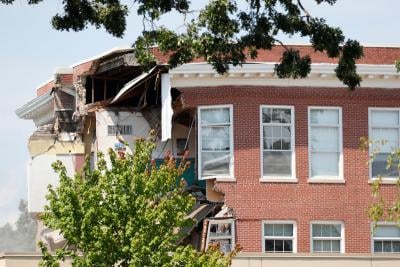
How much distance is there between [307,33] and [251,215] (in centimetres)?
2205

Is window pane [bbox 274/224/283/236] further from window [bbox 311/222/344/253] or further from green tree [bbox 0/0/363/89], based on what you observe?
green tree [bbox 0/0/363/89]

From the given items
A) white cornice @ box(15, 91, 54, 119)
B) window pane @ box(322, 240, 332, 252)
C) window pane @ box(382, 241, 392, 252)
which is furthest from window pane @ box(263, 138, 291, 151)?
white cornice @ box(15, 91, 54, 119)

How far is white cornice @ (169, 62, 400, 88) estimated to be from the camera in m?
52.7

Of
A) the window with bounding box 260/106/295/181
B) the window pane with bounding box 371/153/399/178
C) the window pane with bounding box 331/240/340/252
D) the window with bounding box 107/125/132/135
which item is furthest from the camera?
the window with bounding box 107/125/132/135

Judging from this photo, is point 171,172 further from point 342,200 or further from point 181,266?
point 342,200

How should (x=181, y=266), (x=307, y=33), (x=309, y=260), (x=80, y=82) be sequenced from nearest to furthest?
1. (x=307, y=33)
2. (x=181, y=266)
3. (x=309, y=260)
4. (x=80, y=82)

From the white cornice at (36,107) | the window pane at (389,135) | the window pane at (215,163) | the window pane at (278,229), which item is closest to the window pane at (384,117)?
the window pane at (389,135)

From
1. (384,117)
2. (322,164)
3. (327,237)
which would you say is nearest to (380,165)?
(384,117)

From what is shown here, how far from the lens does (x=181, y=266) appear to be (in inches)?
1521

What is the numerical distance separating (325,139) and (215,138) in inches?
139

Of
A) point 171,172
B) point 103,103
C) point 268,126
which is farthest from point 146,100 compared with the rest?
point 171,172

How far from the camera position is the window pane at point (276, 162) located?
5338cm

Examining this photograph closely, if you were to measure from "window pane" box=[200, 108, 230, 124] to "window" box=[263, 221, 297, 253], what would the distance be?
137 inches

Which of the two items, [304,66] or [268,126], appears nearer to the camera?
[304,66]
